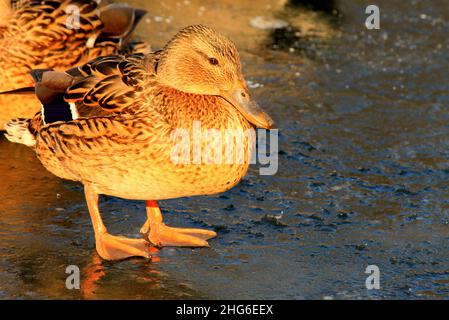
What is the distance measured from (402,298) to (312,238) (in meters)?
0.79

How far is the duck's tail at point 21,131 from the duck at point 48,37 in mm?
988

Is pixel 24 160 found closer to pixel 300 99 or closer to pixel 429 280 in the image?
pixel 300 99

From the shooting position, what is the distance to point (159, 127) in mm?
4828

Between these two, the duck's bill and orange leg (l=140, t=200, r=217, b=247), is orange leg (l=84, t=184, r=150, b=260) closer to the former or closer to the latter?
orange leg (l=140, t=200, r=217, b=247)

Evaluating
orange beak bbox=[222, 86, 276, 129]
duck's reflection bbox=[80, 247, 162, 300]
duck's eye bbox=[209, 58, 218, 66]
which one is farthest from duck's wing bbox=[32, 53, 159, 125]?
duck's reflection bbox=[80, 247, 162, 300]

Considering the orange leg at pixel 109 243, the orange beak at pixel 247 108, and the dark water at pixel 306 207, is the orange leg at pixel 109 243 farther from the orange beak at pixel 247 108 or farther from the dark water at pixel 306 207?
the orange beak at pixel 247 108

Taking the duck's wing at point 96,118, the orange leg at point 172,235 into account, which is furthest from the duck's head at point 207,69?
the orange leg at point 172,235

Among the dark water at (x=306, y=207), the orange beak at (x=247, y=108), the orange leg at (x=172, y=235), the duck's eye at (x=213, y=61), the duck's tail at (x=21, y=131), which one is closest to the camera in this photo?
the dark water at (x=306, y=207)

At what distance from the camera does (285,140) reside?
21.9 ft

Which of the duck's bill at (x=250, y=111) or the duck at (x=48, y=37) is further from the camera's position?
the duck at (x=48, y=37)

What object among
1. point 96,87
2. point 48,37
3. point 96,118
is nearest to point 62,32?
point 48,37

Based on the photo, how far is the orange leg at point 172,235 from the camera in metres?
5.15
